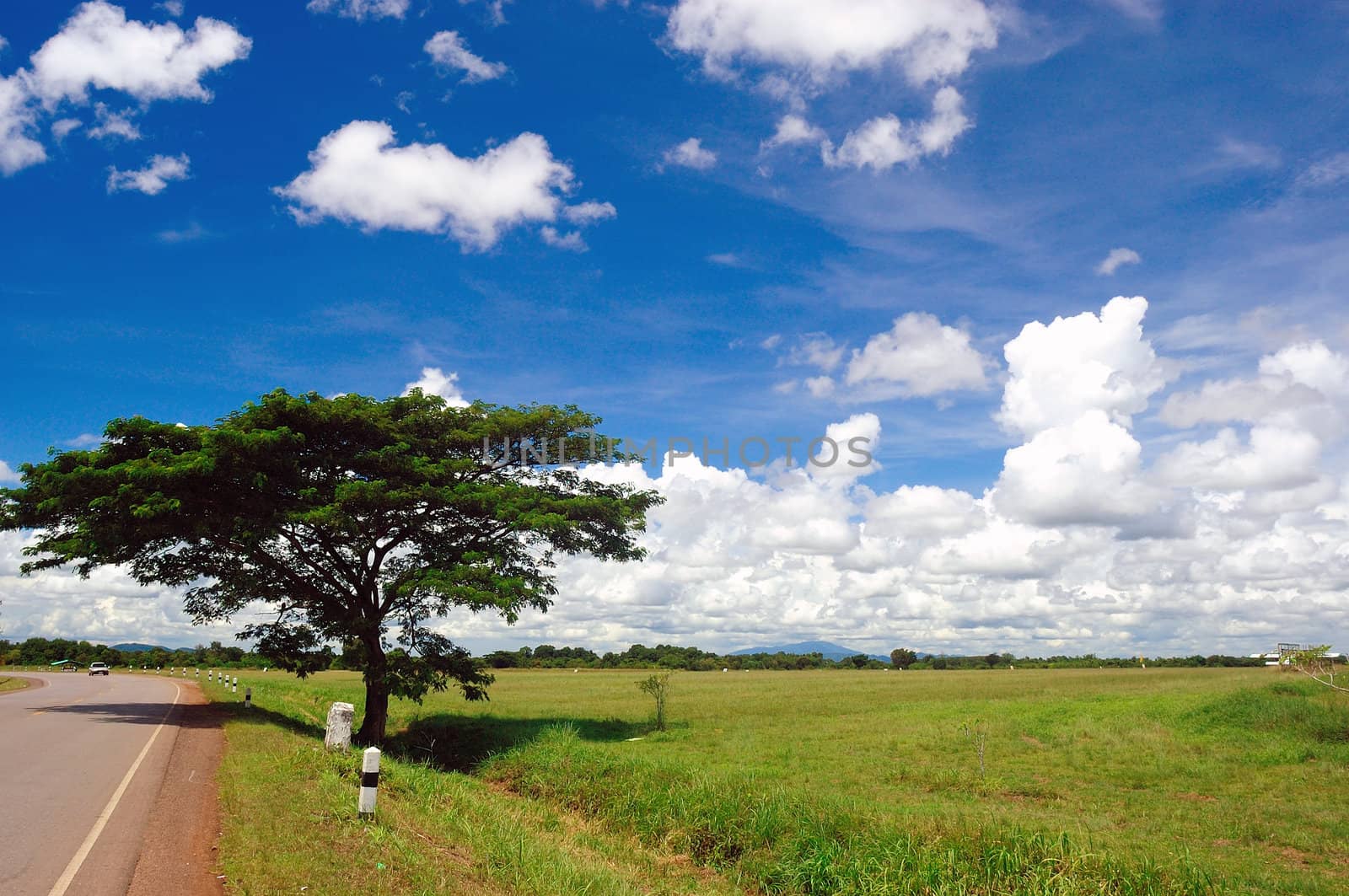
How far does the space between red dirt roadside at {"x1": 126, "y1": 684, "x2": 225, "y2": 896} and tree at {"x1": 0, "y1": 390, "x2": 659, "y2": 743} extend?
833 centimetres

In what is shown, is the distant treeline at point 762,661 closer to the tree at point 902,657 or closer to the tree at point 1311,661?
the tree at point 902,657

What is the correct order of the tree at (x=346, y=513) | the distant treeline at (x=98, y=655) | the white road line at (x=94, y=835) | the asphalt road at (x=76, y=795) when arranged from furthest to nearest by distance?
the distant treeline at (x=98, y=655), the tree at (x=346, y=513), the asphalt road at (x=76, y=795), the white road line at (x=94, y=835)

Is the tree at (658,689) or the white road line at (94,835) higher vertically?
the white road line at (94,835)

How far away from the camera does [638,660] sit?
135 metres

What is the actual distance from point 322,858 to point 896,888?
923 cm

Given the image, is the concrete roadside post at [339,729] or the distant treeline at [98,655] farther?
the distant treeline at [98,655]

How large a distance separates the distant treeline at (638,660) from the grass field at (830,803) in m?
88.2

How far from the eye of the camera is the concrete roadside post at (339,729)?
17.8 metres

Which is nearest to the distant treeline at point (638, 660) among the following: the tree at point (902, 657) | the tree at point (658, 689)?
the tree at point (902, 657)

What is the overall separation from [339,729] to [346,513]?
1050cm

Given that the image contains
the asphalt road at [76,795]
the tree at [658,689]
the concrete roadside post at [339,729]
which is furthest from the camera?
the tree at [658,689]

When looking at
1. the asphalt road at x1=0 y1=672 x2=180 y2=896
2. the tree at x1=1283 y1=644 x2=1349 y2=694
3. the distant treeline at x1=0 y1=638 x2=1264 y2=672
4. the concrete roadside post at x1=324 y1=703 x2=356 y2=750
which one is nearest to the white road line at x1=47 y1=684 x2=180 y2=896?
the asphalt road at x1=0 y1=672 x2=180 y2=896

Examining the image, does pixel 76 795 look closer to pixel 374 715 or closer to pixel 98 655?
pixel 374 715

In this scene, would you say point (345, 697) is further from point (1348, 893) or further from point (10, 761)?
point (1348, 893)
